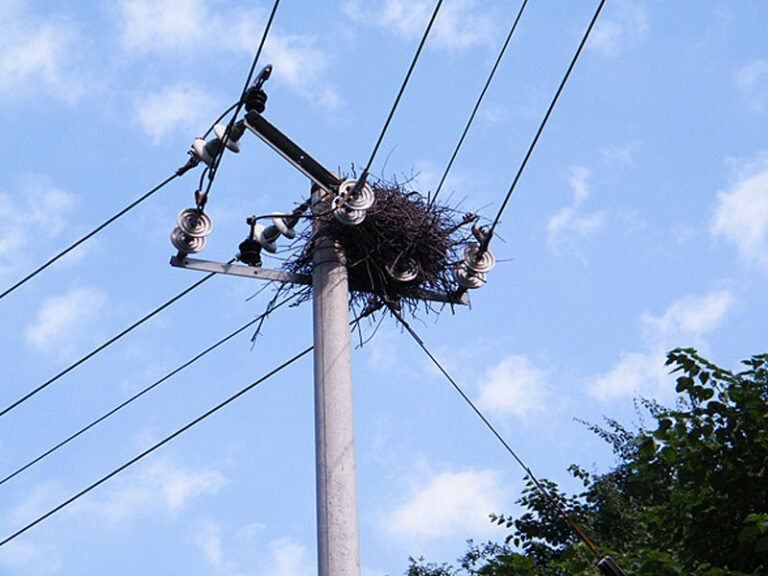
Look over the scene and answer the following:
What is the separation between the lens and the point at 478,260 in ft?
22.5

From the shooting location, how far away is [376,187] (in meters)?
7.71

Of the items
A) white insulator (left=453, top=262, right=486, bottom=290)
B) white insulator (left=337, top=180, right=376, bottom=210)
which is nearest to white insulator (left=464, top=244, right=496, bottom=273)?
white insulator (left=453, top=262, right=486, bottom=290)

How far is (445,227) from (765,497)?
2.39 meters

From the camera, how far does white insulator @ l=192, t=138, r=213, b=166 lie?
6664 millimetres

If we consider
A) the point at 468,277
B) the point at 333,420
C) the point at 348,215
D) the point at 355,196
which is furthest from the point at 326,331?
the point at 468,277

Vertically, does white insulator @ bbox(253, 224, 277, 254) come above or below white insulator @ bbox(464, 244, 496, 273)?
above

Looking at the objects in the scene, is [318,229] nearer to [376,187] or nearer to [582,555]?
[376,187]

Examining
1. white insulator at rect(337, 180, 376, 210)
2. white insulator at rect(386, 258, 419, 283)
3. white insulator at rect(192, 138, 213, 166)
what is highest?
white insulator at rect(192, 138, 213, 166)

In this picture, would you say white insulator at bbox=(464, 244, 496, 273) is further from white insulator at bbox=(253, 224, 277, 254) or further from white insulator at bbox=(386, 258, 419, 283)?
white insulator at bbox=(253, 224, 277, 254)

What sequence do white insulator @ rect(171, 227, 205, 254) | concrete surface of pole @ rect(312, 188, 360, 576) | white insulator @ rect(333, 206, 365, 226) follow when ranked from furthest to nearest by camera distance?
white insulator @ rect(171, 227, 205, 254) < white insulator @ rect(333, 206, 365, 226) < concrete surface of pole @ rect(312, 188, 360, 576)

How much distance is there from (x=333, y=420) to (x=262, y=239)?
1.50 meters

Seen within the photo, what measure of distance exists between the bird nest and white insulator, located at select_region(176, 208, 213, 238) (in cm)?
53

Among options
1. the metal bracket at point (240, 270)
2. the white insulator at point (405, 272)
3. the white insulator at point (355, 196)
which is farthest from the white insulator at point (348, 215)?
the white insulator at point (405, 272)

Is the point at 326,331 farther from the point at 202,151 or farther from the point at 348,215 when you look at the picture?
the point at 202,151
